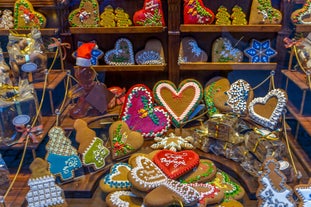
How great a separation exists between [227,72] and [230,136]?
572 mm

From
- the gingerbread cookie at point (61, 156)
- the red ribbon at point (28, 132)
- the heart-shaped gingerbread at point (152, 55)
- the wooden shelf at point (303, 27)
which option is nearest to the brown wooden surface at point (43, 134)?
the red ribbon at point (28, 132)

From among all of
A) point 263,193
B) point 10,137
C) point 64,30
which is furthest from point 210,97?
point 10,137

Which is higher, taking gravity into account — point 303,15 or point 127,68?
point 303,15

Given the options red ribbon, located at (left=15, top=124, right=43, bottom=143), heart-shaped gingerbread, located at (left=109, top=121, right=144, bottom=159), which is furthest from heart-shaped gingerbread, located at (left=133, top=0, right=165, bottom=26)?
red ribbon, located at (left=15, top=124, right=43, bottom=143)

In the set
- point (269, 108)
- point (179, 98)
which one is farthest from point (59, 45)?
point (269, 108)

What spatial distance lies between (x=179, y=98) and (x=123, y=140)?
17.2 inches

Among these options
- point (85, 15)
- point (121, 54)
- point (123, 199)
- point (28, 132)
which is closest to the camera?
point (123, 199)

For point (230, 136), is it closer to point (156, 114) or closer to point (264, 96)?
point (264, 96)

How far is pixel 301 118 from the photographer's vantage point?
1971 mm

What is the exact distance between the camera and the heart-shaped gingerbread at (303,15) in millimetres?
2071

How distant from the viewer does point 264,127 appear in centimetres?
188

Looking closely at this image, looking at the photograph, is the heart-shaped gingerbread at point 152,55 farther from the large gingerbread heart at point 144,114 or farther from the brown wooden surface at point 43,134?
the brown wooden surface at point 43,134

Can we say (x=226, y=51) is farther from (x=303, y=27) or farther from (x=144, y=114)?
(x=144, y=114)

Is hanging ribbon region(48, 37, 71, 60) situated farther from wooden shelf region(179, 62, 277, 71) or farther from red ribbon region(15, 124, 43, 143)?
wooden shelf region(179, 62, 277, 71)
